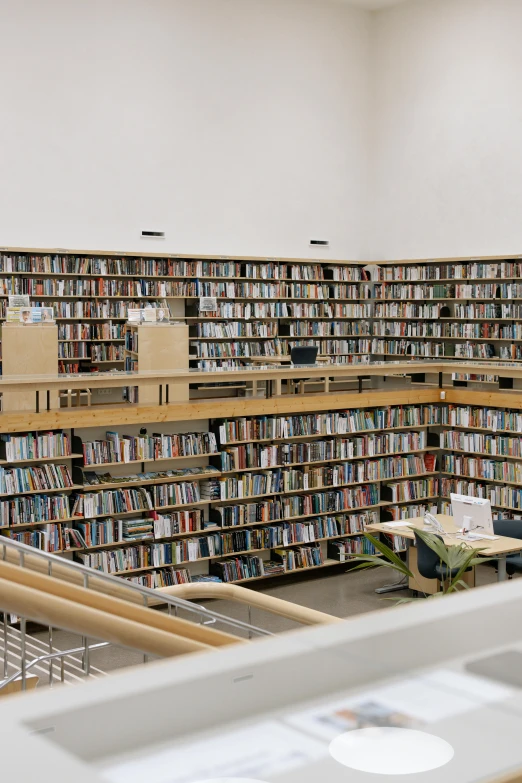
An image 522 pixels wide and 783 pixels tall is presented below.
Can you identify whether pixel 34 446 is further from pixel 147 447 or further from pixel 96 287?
pixel 96 287

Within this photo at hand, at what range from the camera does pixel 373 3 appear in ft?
50.6

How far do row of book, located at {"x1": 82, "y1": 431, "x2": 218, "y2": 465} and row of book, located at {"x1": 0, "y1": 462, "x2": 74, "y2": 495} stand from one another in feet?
0.78

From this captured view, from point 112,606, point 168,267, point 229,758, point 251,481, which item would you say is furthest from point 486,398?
point 229,758

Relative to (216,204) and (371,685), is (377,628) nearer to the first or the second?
(371,685)

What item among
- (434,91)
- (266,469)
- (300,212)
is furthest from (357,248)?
(266,469)

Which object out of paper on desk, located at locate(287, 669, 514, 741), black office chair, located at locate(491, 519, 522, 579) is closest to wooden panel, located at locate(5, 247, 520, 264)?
black office chair, located at locate(491, 519, 522, 579)

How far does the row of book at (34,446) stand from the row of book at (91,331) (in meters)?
4.64

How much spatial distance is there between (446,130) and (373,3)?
2784 mm

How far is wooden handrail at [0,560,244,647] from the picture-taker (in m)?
1.73

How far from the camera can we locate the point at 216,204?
14031 mm

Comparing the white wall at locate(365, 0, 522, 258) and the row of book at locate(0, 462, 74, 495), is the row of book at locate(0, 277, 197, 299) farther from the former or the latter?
the row of book at locate(0, 462, 74, 495)

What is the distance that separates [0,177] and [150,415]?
17.6ft

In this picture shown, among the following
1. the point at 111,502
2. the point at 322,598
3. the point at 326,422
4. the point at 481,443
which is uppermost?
the point at 326,422

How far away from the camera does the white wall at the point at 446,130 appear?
13659mm
